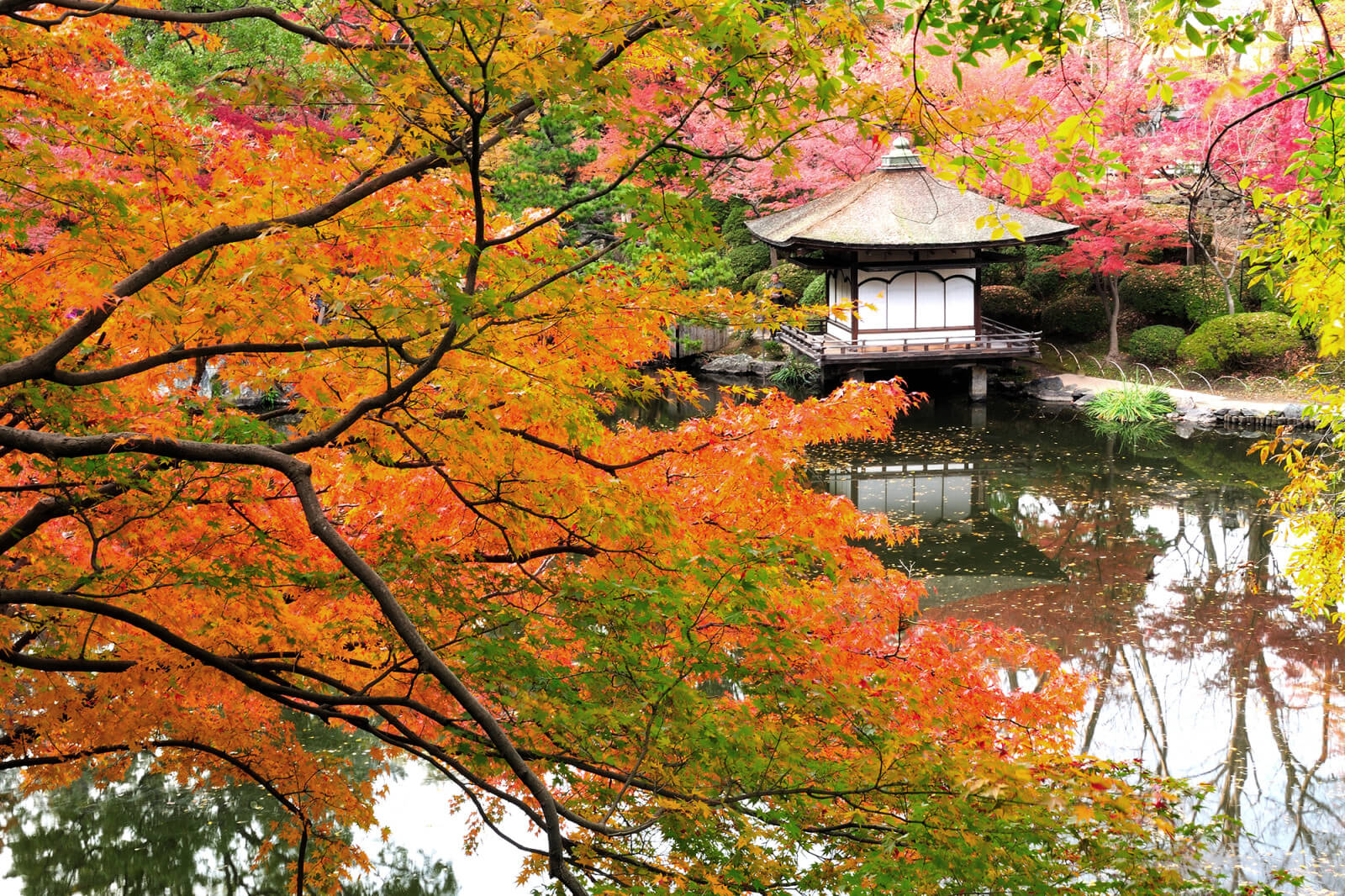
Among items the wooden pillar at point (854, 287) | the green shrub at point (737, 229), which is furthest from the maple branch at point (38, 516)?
the green shrub at point (737, 229)

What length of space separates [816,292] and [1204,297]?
318 inches

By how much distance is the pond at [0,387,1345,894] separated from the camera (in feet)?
23.0

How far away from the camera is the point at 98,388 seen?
3873 millimetres

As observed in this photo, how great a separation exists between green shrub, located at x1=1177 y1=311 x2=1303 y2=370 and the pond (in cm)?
396

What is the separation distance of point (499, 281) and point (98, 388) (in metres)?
1.65

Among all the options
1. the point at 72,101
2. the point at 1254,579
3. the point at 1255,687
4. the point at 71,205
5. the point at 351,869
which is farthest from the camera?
the point at 1254,579

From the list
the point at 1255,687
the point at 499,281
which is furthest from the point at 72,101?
the point at 1255,687

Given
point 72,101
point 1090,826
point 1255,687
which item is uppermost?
point 72,101

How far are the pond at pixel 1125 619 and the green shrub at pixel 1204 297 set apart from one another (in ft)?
18.9

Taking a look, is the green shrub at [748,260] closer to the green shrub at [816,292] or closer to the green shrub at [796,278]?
the green shrub at [796,278]

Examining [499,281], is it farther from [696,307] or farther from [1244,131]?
[1244,131]

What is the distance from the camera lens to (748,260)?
26453 mm

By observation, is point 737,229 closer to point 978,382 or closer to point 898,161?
point 898,161

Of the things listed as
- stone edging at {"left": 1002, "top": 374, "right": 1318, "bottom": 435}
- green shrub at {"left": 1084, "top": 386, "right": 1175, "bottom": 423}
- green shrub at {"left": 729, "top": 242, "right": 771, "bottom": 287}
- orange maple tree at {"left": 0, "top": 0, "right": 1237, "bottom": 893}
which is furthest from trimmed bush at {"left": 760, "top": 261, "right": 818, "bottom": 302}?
orange maple tree at {"left": 0, "top": 0, "right": 1237, "bottom": 893}
